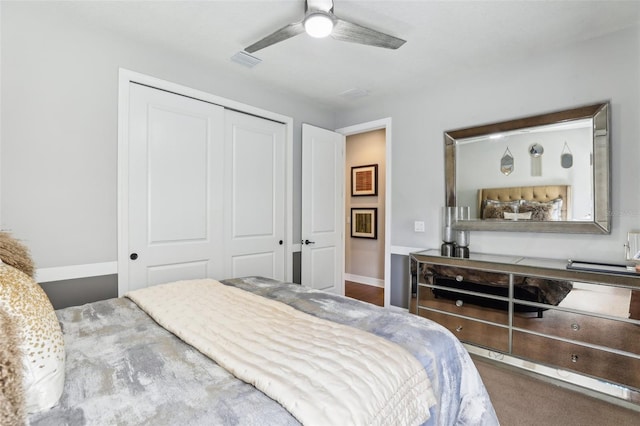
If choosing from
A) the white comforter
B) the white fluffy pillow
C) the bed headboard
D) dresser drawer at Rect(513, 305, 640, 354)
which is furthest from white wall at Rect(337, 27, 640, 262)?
the white fluffy pillow

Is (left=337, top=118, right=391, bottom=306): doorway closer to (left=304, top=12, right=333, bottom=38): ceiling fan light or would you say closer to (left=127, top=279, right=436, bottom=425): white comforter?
(left=304, top=12, right=333, bottom=38): ceiling fan light

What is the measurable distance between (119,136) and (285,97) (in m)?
1.77

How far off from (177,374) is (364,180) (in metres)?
4.56

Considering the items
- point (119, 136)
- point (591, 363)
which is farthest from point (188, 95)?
point (591, 363)

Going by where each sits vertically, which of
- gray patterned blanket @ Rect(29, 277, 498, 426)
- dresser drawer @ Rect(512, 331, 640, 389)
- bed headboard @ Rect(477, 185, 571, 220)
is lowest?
dresser drawer @ Rect(512, 331, 640, 389)

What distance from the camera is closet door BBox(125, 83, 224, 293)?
244cm

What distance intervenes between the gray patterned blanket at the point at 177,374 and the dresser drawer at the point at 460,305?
4.24 ft

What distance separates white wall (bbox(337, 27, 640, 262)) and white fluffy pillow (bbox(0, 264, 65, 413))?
307 centimetres

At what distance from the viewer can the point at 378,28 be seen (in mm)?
2260

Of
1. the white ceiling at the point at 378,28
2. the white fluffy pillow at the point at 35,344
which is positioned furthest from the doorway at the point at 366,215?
the white fluffy pillow at the point at 35,344

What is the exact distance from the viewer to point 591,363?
2076mm

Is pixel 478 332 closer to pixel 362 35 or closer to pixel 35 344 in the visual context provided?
pixel 362 35

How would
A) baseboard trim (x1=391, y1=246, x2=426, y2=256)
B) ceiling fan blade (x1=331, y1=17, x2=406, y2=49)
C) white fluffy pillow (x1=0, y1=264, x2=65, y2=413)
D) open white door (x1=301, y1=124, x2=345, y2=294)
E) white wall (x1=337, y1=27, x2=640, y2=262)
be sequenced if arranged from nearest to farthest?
1. white fluffy pillow (x1=0, y1=264, x2=65, y2=413)
2. ceiling fan blade (x1=331, y1=17, x2=406, y2=49)
3. white wall (x1=337, y1=27, x2=640, y2=262)
4. baseboard trim (x1=391, y1=246, x2=426, y2=256)
5. open white door (x1=301, y1=124, x2=345, y2=294)

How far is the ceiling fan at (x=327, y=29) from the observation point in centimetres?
173
